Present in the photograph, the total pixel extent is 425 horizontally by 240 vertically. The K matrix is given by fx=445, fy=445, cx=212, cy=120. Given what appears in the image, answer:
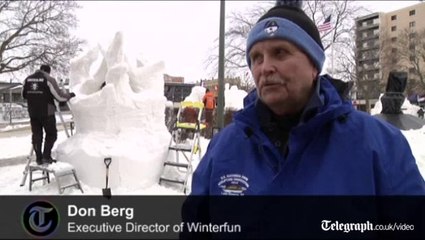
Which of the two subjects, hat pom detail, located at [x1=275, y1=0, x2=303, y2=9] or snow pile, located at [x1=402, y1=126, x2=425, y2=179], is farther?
snow pile, located at [x1=402, y1=126, x2=425, y2=179]

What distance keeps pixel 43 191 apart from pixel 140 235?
3921 millimetres

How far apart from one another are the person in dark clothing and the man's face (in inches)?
261

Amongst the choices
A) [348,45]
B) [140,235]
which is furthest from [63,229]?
[348,45]

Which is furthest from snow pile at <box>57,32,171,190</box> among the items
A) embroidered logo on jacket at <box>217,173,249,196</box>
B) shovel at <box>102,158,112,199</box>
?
embroidered logo on jacket at <box>217,173,249,196</box>

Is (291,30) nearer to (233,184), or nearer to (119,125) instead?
(233,184)

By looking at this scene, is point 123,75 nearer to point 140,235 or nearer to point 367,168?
point 140,235

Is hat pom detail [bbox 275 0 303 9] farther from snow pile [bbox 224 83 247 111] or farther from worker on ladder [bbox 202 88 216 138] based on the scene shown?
snow pile [bbox 224 83 247 111]

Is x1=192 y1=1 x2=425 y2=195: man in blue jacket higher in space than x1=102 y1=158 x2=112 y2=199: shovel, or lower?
higher

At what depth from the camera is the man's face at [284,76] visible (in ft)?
6.32

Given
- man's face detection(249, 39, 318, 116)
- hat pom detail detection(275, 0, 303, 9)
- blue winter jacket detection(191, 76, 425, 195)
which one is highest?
hat pom detail detection(275, 0, 303, 9)

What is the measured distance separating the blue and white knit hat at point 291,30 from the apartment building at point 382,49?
35.4m

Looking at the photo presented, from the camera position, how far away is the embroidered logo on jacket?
75.2 inches

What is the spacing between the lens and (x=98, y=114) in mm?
8023

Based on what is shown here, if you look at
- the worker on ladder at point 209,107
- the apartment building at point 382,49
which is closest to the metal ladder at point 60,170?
the worker on ladder at point 209,107
